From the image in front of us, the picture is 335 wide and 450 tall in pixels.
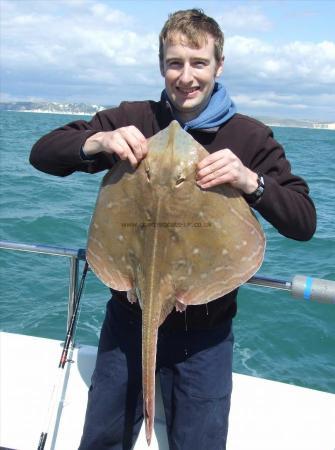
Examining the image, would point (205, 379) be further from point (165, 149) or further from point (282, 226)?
point (165, 149)

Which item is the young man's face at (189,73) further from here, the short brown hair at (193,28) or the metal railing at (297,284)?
the metal railing at (297,284)

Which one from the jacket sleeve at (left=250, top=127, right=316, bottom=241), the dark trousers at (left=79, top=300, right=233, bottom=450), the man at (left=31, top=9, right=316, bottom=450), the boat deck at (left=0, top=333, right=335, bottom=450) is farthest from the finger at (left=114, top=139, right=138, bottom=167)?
the boat deck at (left=0, top=333, right=335, bottom=450)

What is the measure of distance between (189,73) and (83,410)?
2.44 meters

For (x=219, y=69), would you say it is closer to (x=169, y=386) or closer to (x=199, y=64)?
(x=199, y=64)

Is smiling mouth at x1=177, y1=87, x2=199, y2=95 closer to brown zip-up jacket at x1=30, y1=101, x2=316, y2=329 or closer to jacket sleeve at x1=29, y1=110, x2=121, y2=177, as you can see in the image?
brown zip-up jacket at x1=30, y1=101, x2=316, y2=329

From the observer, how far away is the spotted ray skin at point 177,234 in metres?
2.45

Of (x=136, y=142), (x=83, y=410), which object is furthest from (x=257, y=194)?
(x=83, y=410)

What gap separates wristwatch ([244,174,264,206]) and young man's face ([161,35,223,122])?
2.10ft

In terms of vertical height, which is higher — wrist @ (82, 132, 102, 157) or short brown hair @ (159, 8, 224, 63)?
short brown hair @ (159, 8, 224, 63)

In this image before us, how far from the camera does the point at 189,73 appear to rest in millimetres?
2787

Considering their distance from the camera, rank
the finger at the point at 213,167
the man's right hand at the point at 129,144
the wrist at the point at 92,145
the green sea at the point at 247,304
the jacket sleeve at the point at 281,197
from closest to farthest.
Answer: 1. the finger at the point at 213,167
2. the man's right hand at the point at 129,144
3. the jacket sleeve at the point at 281,197
4. the wrist at the point at 92,145
5. the green sea at the point at 247,304

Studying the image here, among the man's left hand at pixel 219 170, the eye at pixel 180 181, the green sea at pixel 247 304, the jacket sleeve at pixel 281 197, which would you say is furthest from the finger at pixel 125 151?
the green sea at pixel 247 304

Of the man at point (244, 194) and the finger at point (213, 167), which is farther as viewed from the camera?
the man at point (244, 194)

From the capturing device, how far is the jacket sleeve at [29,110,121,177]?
9.47 feet
